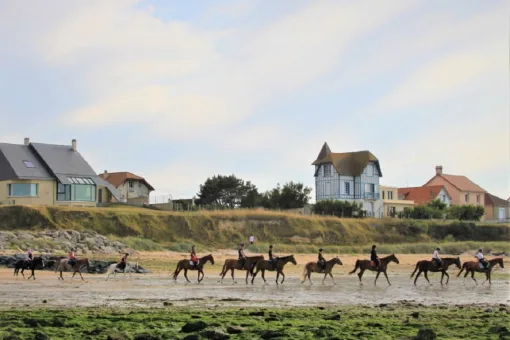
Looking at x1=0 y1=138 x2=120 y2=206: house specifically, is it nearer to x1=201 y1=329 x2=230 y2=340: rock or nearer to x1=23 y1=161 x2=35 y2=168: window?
x1=23 y1=161 x2=35 y2=168: window

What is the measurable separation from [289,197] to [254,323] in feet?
224

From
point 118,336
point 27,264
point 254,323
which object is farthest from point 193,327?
point 27,264

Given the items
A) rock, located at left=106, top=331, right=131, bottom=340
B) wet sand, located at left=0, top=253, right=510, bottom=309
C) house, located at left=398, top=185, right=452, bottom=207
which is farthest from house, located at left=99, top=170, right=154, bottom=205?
rock, located at left=106, top=331, right=131, bottom=340

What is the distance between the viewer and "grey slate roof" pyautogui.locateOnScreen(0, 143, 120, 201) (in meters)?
60.6

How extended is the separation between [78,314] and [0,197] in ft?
148

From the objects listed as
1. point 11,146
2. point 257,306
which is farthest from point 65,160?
point 257,306

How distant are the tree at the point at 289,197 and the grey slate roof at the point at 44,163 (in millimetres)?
23755

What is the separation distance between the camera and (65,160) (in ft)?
214

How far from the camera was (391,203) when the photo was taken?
285 ft

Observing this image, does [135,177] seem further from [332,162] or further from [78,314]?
[78,314]

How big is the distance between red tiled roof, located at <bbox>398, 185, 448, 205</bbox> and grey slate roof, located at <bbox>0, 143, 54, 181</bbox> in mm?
52121

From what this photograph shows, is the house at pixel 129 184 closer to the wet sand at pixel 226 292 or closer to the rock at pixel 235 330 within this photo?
the wet sand at pixel 226 292

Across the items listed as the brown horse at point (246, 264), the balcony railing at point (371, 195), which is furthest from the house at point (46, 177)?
the balcony railing at point (371, 195)

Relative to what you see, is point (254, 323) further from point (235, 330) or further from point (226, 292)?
point (226, 292)
